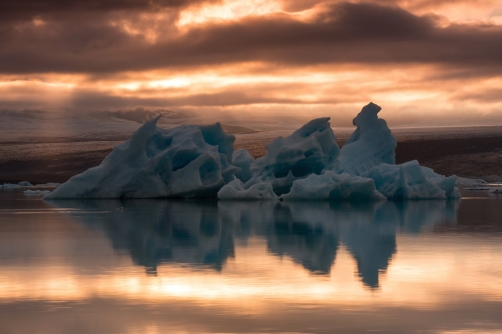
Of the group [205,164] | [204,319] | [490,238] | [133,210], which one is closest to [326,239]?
[490,238]

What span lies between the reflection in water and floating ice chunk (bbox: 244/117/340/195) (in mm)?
3596

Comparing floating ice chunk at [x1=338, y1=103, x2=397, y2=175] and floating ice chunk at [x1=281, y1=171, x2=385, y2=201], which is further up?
floating ice chunk at [x1=338, y1=103, x2=397, y2=175]

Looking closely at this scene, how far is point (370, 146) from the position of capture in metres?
27.4

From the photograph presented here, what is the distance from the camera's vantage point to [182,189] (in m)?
24.9

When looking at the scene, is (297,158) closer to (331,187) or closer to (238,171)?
(331,187)

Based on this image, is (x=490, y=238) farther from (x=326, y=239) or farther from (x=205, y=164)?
(x=205, y=164)

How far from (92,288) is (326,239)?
5250 mm

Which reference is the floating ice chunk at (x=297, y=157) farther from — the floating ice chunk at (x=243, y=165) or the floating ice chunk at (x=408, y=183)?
the floating ice chunk at (x=408, y=183)

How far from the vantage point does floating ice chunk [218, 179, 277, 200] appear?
2395cm

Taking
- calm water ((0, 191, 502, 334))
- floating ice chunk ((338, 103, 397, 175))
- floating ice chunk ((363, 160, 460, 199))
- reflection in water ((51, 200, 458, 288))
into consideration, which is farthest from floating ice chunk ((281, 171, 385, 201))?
calm water ((0, 191, 502, 334))

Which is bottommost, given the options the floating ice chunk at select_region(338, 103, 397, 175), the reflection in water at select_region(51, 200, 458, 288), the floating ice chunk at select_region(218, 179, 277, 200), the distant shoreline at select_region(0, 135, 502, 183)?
the distant shoreline at select_region(0, 135, 502, 183)

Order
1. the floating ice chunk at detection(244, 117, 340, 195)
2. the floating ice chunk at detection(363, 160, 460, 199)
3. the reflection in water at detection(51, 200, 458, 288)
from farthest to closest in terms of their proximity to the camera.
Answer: the floating ice chunk at detection(244, 117, 340, 195) < the floating ice chunk at detection(363, 160, 460, 199) < the reflection in water at detection(51, 200, 458, 288)

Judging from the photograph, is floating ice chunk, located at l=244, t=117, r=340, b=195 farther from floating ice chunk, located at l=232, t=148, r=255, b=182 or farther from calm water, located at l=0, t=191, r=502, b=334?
calm water, located at l=0, t=191, r=502, b=334

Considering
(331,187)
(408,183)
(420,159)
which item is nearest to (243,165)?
(331,187)
